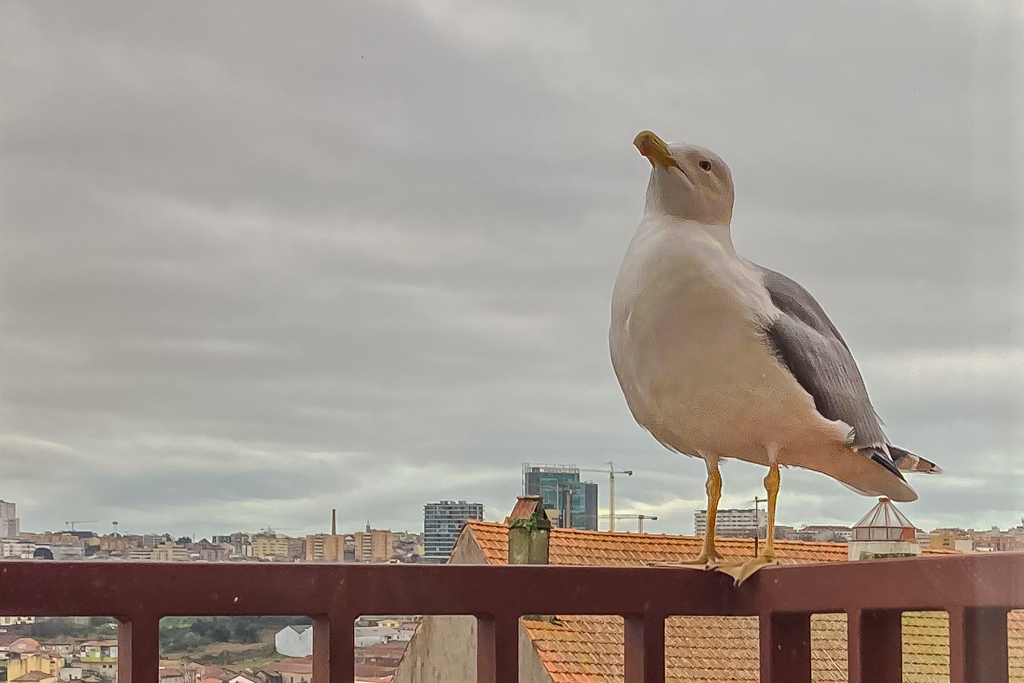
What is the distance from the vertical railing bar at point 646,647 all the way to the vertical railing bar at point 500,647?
0.13 m

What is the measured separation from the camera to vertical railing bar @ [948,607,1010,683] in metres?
0.93

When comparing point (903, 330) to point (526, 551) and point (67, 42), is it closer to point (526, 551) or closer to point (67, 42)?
point (526, 551)

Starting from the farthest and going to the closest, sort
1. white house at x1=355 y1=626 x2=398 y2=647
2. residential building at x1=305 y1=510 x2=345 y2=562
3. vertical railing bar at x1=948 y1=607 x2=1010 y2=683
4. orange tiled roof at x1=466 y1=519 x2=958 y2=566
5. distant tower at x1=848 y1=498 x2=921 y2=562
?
residential building at x1=305 y1=510 x2=345 y2=562
orange tiled roof at x1=466 y1=519 x2=958 y2=566
white house at x1=355 y1=626 x2=398 y2=647
distant tower at x1=848 y1=498 x2=921 y2=562
vertical railing bar at x1=948 y1=607 x2=1010 y2=683

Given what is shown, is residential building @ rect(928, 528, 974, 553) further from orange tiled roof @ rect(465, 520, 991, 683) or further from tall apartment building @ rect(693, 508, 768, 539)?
tall apartment building @ rect(693, 508, 768, 539)

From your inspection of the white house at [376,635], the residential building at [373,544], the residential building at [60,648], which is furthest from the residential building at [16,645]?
the residential building at [373,544]

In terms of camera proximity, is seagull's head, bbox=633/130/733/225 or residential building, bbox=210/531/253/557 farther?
residential building, bbox=210/531/253/557

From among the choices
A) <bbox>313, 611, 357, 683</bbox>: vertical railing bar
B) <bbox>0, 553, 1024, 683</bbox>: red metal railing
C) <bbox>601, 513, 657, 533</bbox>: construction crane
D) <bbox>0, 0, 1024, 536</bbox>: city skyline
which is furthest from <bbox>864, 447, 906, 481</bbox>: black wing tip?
<bbox>601, 513, 657, 533</bbox>: construction crane

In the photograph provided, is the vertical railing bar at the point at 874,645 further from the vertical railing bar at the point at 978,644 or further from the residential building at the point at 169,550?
the residential building at the point at 169,550

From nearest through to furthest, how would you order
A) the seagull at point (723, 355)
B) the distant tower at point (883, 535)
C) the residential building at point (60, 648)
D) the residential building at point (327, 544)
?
1. the distant tower at point (883, 535)
2. the seagull at point (723, 355)
3. the residential building at point (60, 648)
4. the residential building at point (327, 544)

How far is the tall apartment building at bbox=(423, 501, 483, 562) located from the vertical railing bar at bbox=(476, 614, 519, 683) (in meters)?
0.98

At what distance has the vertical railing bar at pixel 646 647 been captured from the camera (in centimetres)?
119

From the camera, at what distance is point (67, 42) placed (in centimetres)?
205

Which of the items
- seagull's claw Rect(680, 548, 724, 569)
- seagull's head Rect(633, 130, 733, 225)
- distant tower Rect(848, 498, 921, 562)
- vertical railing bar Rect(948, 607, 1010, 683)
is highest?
seagull's head Rect(633, 130, 733, 225)

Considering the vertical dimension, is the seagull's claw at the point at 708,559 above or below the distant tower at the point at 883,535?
below
